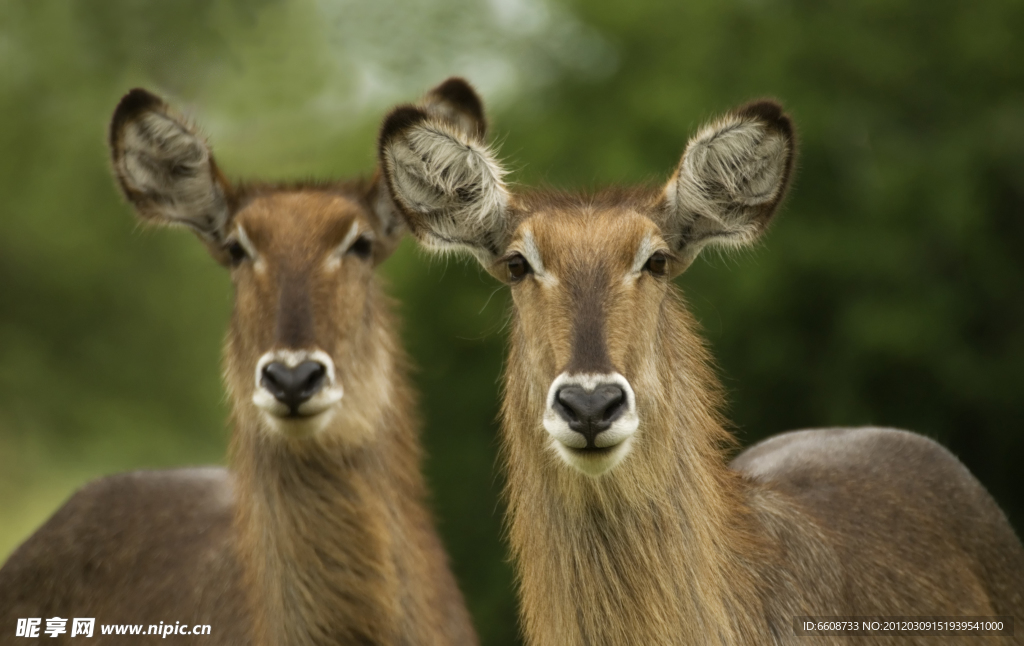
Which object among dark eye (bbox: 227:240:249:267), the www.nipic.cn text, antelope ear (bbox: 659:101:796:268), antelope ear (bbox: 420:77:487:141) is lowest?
the www.nipic.cn text

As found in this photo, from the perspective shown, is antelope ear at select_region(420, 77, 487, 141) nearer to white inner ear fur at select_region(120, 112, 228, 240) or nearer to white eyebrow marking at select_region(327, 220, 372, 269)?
white eyebrow marking at select_region(327, 220, 372, 269)

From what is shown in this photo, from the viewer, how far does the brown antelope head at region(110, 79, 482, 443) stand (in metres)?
7.43

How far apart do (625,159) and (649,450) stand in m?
14.4

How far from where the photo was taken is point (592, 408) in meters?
5.42

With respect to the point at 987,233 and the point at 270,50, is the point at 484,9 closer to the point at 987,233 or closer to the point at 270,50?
the point at 270,50

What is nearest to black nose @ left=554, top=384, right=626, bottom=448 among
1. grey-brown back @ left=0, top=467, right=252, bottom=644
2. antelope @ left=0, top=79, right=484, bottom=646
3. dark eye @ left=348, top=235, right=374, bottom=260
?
antelope @ left=0, top=79, right=484, bottom=646

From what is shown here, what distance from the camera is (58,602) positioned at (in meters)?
8.66

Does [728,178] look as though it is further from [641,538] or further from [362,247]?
[362,247]

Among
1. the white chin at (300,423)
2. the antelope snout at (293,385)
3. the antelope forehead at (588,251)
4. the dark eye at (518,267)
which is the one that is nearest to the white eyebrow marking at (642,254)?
the antelope forehead at (588,251)

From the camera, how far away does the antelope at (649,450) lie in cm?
589

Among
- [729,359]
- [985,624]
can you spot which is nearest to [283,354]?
[985,624]

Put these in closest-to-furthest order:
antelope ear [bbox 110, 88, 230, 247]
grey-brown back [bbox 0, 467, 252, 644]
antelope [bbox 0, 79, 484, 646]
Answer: antelope [bbox 0, 79, 484, 646], grey-brown back [bbox 0, 467, 252, 644], antelope ear [bbox 110, 88, 230, 247]

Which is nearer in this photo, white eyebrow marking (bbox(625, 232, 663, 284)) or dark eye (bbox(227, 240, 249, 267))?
white eyebrow marking (bbox(625, 232, 663, 284))

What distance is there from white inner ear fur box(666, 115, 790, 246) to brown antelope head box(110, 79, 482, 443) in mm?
1307
